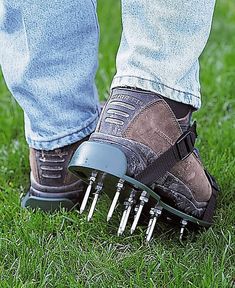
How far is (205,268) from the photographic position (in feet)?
5.99

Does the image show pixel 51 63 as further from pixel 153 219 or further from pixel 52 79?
pixel 153 219

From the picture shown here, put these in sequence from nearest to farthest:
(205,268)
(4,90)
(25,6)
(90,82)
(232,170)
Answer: (205,268) < (25,6) < (90,82) < (232,170) < (4,90)

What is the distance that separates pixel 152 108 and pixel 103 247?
368 millimetres

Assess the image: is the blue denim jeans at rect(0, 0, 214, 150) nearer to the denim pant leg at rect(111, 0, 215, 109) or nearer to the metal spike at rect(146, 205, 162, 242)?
the denim pant leg at rect(111, 0, 215, 109)

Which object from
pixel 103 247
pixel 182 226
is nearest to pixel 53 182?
pixel 103 247

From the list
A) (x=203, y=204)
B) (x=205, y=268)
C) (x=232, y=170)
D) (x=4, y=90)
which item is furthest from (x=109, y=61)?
(x=205, y=268)

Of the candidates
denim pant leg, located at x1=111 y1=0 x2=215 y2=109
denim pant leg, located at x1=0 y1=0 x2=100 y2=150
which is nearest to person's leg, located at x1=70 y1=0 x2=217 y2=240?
denim pant leg, located at x1=111 y1=0 x2=215 y2=109

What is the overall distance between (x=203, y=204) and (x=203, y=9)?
1.70 ft

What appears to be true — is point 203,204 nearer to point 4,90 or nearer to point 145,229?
point 145,229

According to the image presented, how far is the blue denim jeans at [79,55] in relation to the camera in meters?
1.84

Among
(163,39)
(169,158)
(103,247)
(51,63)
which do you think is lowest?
(103,247)

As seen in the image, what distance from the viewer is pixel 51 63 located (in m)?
2.06

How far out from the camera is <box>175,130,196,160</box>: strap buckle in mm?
1950

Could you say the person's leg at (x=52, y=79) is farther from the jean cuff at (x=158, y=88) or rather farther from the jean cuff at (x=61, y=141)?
the jean cuff at (x=158, y=88)
